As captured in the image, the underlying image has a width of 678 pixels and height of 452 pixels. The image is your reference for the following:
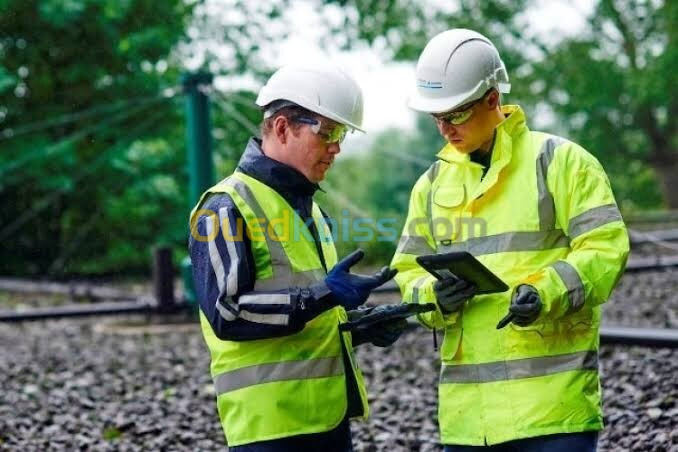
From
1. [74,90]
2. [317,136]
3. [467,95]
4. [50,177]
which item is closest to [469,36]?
[467,95]

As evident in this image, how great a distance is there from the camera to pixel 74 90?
16.2 meters

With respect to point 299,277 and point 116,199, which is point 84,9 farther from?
point 299,277

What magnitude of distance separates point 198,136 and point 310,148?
6.09 m

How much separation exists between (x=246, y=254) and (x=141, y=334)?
6.37 metres

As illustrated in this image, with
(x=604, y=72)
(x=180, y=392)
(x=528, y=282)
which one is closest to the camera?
(x=528, y=282)

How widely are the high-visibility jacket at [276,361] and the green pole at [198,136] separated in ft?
19.8

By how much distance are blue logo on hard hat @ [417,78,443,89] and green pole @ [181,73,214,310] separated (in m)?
5.88

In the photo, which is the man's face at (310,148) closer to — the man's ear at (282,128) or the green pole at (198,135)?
the man's ear at (282,128)

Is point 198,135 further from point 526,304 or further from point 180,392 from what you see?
point 526,304

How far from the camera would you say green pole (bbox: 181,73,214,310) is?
863 centimetres

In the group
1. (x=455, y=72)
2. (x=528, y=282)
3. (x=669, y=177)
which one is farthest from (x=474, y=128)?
(x=669, y=177)

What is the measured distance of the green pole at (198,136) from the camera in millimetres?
8633

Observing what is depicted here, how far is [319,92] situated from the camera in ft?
8.77

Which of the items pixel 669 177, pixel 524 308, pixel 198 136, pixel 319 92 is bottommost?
pixel 524 308
